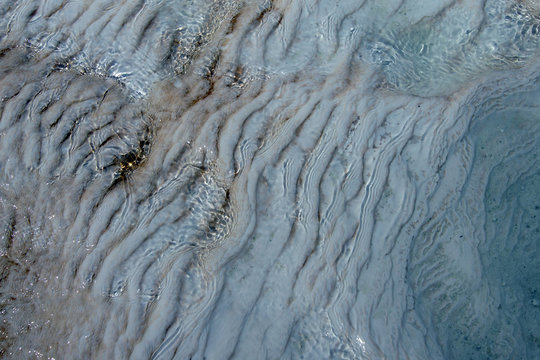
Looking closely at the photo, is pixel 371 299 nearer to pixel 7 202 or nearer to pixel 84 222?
pixel 84 222

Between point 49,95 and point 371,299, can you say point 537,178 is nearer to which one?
point 371,299

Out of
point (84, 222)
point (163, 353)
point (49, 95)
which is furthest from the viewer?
point (49, 95)

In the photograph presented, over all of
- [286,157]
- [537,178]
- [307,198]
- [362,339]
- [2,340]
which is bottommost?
[537,178]

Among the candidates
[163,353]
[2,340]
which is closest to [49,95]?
[2,340]

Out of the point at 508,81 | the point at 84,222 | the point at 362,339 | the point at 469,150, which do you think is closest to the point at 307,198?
the point at 362,339

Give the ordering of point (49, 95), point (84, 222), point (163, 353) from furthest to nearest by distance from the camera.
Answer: point (49, 95)
point (84, 222)
point (163, 353)

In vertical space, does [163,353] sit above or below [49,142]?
below

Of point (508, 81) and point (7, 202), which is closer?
point (7, 202)
